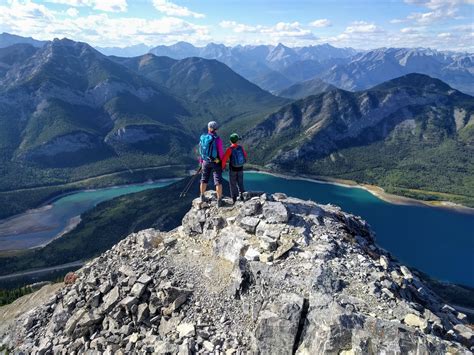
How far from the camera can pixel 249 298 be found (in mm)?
20016

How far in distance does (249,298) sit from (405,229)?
149535 millimetres

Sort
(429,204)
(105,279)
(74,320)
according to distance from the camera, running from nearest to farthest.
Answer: (74,320), (105,279), (429,204)

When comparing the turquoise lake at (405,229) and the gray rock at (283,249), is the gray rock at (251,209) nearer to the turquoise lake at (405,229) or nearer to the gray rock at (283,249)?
the gray rock at (283,249)

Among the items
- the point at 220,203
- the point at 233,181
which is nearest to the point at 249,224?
the point at 233,181

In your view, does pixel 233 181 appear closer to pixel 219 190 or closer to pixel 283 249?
pixel 219 190

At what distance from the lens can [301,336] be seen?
17.0 metres

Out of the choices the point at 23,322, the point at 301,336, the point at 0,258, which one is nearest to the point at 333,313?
the point at 301,336

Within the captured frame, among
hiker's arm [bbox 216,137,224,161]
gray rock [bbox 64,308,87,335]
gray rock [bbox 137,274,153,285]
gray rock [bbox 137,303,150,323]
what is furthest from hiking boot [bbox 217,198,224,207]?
gray rock [bbox 64,308,87,335]

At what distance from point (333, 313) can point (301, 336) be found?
1.85 meters

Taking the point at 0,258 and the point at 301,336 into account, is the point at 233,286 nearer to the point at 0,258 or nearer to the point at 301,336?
the point at 301,336

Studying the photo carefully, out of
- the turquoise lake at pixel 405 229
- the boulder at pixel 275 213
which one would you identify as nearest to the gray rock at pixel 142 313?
the boulder at pixel 275 213

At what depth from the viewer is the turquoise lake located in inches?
5010

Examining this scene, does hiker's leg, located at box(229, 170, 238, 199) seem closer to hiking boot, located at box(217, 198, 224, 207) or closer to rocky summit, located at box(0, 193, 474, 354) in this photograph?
hiking boot, located at box(217, 198, 224, 207)

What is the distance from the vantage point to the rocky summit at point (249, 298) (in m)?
16.6
